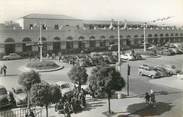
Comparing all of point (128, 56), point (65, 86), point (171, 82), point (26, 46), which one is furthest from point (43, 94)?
point (128, 56)

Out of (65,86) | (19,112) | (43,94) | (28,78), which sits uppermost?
(28,78)

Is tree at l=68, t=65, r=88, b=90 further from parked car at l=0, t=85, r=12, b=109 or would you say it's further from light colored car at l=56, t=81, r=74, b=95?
parked car at l=0, t=85, r=12, b=109

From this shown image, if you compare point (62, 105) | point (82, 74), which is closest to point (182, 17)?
point (82, 74)

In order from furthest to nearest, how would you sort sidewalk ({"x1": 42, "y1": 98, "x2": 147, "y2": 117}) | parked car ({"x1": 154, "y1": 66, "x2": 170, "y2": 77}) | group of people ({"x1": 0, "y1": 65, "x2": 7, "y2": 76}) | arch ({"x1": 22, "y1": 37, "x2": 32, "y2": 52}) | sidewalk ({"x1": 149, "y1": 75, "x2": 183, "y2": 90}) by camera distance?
parked car ({"x1": 154, "y1": 66, "x2": 170, "y2": 77}) → sidewalk ({"x1": 149, "y1": 75, "x2": 183, "y2": 90}) → arch ({"x1": 22, "y1": 37, "x2": 32, "y2": 52}) → sidewalk ({"x1": 42, "y1": 98, "x2": 147, "y2": 117}) → group of people ({"x1": 0, "y1": 65, "x2": 7, "y2": 76})

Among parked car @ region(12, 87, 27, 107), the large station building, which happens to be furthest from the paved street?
the large station building

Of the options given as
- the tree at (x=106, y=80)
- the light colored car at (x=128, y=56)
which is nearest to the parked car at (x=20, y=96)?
the tree at (x=106, y=80)

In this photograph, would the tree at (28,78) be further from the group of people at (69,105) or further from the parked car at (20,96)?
the group of people at (69,105)

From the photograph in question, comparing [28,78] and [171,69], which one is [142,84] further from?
[28,78]

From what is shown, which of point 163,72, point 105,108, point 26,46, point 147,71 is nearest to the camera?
point 105,108
